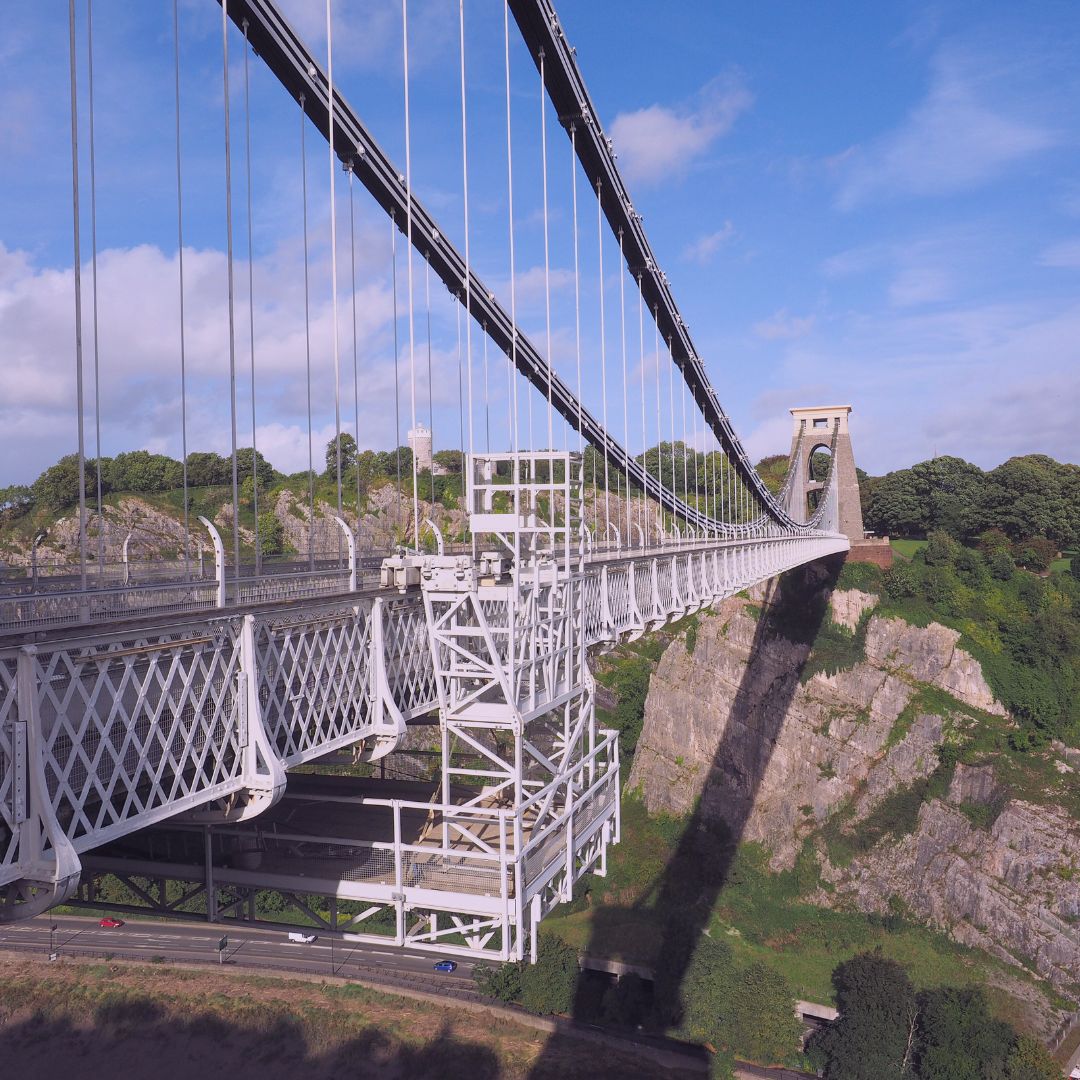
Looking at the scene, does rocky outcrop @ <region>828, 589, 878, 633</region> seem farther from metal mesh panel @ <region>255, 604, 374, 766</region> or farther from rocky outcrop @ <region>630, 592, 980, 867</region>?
metal mesh panel @ <region>255, 604, 374, 766</region>

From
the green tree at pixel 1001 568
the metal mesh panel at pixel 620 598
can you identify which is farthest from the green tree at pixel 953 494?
the metal mesh panel at pixel 620 598

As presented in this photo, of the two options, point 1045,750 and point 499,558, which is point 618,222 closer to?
point 499,558

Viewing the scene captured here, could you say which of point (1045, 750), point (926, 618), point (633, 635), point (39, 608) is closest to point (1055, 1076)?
point (1045, 750)

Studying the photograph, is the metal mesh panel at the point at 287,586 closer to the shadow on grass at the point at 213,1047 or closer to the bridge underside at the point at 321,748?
the bridge underside at the point at 321,748

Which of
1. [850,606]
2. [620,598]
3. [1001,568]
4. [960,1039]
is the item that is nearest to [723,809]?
[850,606]

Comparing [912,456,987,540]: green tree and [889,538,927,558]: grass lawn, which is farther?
[912,456,987,540]: green tree

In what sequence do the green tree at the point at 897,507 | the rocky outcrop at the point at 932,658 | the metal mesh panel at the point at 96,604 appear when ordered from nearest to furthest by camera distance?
the metal mesh panel at the point at 96,604
the rocky outcrop at the point at 932,658
the green tree at the point at 897,507

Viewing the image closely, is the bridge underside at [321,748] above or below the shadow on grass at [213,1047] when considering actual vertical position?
above

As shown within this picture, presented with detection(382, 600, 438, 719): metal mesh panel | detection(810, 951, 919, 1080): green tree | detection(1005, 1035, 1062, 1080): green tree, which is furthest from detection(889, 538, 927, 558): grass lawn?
detection(382, 600, 438, 719): metal mesh panel
